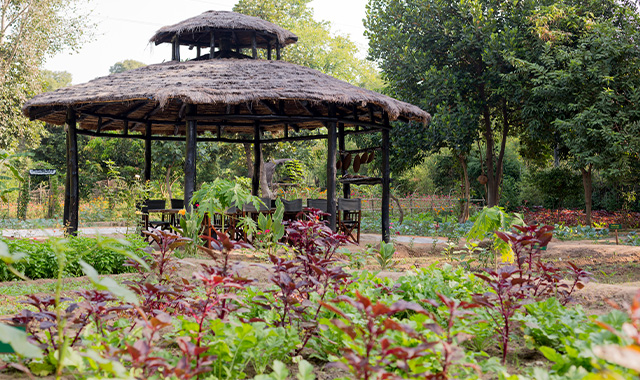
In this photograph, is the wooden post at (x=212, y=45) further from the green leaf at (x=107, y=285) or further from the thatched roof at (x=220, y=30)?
the green leaf at (x=107, y=285)

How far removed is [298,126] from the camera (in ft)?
38.0

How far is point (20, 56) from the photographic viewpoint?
1744cm

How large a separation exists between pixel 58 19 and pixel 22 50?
2.18 meters

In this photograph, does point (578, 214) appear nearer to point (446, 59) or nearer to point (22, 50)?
point (446, 59)

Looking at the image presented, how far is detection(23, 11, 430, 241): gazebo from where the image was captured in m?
7.67

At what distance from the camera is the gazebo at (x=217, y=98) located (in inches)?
302

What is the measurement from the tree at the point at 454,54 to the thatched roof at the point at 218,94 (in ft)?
12.0

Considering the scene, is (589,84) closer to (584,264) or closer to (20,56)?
(584,264)

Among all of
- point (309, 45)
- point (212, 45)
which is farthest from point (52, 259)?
point (309, 45)

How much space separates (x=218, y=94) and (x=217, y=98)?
0.15 meters

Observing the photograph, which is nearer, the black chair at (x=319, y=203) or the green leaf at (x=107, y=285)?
the green leaf at (x=107, y=285)

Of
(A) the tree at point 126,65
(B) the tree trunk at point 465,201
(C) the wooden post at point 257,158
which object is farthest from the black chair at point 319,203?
(A) the tree at point 126,65

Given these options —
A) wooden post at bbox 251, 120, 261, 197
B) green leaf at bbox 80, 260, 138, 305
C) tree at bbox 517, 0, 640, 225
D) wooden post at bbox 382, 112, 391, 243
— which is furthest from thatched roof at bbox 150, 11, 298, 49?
green leaf at bbox 80, 260, 138, 305

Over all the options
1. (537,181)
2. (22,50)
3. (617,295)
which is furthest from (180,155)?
(617,295)
